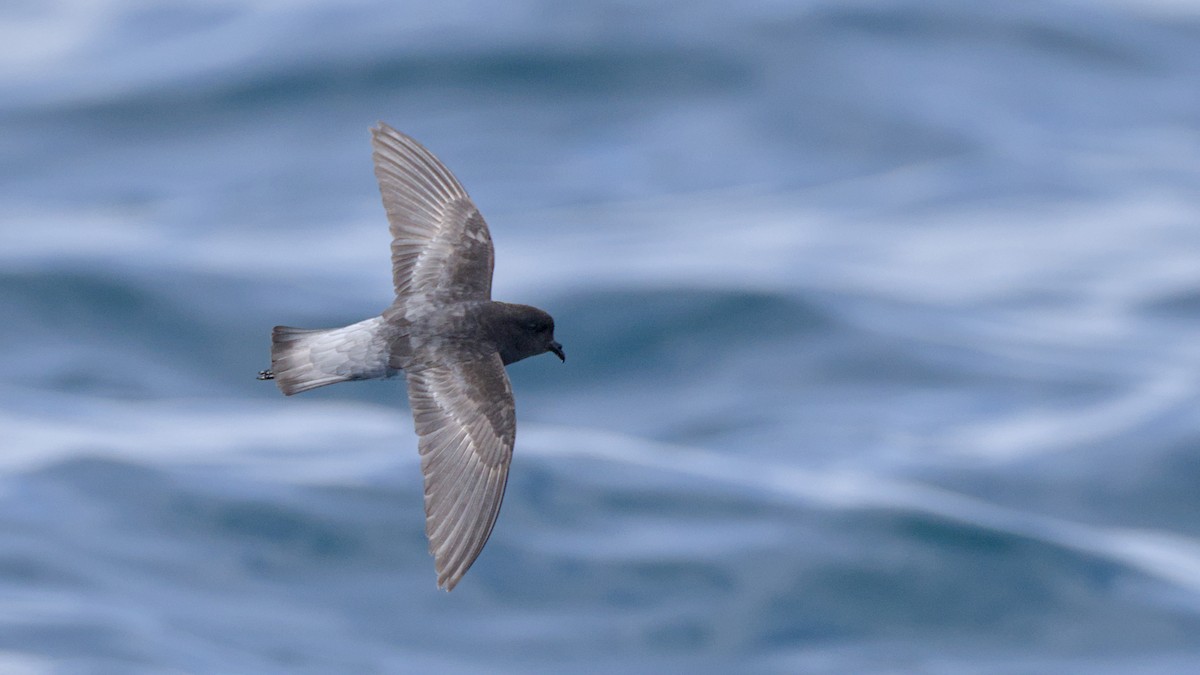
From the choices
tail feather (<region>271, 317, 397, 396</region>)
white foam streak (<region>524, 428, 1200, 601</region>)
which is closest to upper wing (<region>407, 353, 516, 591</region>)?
tail feather (<region>271, 317, 397, 396</region>)

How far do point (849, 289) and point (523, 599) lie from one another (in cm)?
579

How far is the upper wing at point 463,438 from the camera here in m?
5.63

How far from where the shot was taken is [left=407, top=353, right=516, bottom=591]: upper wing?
5633 mm

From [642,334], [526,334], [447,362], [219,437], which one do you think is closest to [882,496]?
[642,334]

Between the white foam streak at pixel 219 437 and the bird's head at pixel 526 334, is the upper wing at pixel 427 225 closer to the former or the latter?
the bird's head at pixel 526 334

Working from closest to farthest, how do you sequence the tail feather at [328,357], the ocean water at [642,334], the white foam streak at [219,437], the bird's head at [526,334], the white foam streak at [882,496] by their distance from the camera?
the tail feather at [328,357], the bird's head at [526,334], the ocean water at [642,334], the white foam streak at [882,496], the white foam streak at [219,437]

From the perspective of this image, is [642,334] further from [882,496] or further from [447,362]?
[447,362]

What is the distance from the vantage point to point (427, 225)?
6727 mm

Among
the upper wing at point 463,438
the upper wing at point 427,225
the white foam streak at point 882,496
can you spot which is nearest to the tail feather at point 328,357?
the upper wing at point 463,438

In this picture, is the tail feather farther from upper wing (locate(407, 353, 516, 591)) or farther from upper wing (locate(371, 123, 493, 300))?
upper wing (locate(371, 123, 493, 300))

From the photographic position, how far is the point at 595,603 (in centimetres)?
1371

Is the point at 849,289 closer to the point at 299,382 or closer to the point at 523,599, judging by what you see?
the point at 523,599

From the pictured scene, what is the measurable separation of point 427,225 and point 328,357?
92cm

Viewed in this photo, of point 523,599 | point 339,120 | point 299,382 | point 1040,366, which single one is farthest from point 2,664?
point 1040,366
